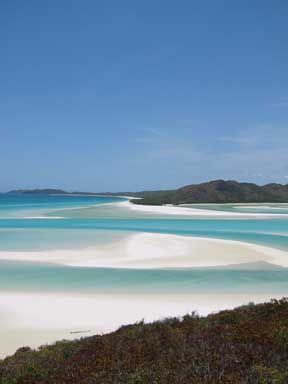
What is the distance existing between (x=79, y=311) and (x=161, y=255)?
10.3 meters

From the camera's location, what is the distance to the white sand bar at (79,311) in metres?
9.78

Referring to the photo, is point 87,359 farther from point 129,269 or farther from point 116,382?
point 129,269

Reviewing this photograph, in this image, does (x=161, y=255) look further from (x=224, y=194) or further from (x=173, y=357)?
(x=224, y=194)

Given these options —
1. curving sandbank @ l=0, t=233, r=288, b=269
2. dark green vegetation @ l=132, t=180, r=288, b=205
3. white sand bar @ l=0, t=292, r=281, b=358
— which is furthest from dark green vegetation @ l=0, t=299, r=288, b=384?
dark green vegetation @ l=132, t=180, r=288, b=205

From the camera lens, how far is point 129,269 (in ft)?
58.3

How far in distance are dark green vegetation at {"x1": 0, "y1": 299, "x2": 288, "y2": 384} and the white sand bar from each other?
2959mm

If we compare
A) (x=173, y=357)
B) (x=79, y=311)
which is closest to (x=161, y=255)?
(x=79, y=311)

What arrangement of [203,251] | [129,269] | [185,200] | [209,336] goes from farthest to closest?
[185,200]
[203,251]
[129,269]
[209,336]

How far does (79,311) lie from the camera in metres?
11.5

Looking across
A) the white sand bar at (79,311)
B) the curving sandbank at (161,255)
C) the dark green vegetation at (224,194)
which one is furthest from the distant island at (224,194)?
the white sand bar at (79,311)

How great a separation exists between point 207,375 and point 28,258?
17.4 m

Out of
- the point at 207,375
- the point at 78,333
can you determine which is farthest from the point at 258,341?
the point at 78,333

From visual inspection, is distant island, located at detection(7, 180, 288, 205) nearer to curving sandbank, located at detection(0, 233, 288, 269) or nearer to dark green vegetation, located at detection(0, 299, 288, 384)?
curving sandbank, located at detection(0, 233, 288, 269)

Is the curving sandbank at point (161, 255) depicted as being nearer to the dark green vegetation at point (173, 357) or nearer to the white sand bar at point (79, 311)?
the white sand bar at point (79, 311)
